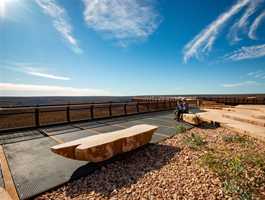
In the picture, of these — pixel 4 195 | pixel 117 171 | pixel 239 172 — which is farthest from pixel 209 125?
pixel 4 195

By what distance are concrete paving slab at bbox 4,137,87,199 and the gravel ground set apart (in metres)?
0.32

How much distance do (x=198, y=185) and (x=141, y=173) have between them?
4.28ft

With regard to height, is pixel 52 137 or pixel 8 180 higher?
pixel 52 137

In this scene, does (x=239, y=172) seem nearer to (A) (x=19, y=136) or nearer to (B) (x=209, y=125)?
(B) (x=209, y=125)

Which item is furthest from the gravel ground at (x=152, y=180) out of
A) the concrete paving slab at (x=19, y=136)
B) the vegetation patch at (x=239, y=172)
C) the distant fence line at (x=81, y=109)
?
the distant fence line at (x=81, y=109)

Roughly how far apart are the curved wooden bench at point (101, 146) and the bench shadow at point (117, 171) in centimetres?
28

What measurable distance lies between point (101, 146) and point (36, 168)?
5.58ft

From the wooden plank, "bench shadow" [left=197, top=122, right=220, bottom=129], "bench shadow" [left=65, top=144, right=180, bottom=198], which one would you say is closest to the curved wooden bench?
"bench shadow" [left=65, top=144, right=180, bottom=198]

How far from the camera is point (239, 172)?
3836 mm

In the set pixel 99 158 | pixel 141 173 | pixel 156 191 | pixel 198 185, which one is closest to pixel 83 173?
pixel 99 158

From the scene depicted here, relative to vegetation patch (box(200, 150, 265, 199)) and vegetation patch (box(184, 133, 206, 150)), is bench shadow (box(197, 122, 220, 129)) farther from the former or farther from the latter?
vegetation patch (box(200, 150, 265, 199))

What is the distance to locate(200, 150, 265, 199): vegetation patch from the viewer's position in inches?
126

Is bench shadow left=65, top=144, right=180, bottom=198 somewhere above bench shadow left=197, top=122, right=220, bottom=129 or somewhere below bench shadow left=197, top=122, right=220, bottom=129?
below

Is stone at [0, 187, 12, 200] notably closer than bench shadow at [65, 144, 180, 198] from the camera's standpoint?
Yes
